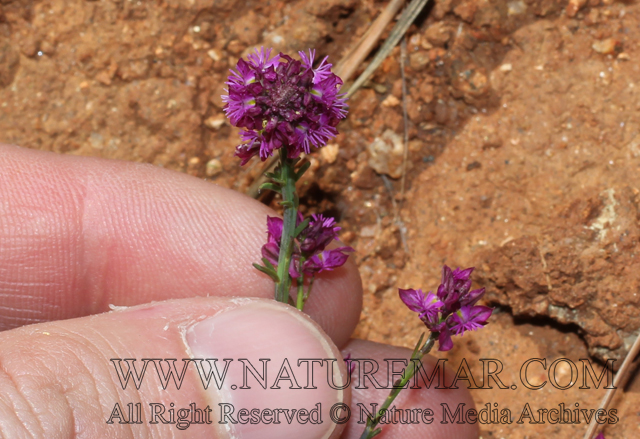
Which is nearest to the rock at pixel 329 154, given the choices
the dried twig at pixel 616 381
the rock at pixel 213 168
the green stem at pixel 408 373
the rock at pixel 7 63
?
the rock at pixel 213 168

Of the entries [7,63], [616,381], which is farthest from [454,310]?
[7,63]

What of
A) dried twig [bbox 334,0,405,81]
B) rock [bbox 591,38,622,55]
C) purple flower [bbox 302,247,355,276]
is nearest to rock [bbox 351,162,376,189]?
dried twig [bbox 334,0,405,81]

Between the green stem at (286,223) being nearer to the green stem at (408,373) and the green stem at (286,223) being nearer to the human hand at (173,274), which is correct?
the human hand at (173,274)

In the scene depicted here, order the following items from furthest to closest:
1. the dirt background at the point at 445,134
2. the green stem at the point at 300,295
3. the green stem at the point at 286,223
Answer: the dirt background at the point at 445,134 < the green stem at the point at 300,295 < the green stem at the point at 286,223

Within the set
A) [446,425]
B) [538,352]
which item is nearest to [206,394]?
[446,425]

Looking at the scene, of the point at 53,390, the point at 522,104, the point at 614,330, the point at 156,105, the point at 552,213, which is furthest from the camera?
the point at 156,105

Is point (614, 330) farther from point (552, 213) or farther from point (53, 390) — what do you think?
point (53, 390)
